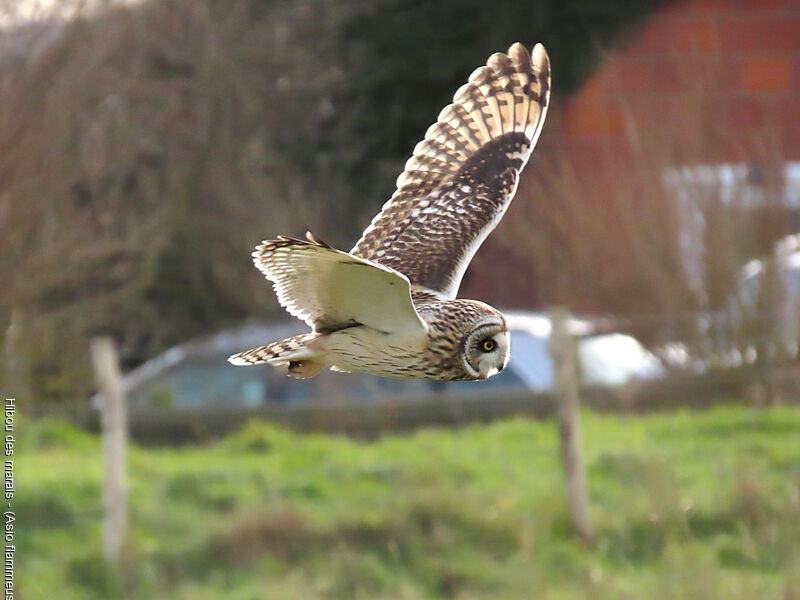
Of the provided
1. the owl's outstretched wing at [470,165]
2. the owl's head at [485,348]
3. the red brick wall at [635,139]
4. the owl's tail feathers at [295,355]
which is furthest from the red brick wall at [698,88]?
the owl's tail feathers at [295,355]

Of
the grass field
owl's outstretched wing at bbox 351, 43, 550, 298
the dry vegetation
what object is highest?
the dry vegetation

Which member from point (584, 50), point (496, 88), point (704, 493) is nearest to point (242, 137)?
point (584, 50)

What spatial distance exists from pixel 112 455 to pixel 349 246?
4.85 meters

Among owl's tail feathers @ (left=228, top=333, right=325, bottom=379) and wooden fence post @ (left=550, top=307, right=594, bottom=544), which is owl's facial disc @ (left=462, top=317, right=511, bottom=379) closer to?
owl's tail feathers @ (left=228, top=333, right=325, bottom=379)

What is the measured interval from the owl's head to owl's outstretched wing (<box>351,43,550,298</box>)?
76 centimetres

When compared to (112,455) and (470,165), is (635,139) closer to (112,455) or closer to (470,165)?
(112,455)

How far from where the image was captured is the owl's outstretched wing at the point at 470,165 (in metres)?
5.10

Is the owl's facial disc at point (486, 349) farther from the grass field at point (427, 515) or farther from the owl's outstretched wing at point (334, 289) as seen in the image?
the grass field at point (427, 515)

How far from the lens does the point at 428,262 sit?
4906 millimetres

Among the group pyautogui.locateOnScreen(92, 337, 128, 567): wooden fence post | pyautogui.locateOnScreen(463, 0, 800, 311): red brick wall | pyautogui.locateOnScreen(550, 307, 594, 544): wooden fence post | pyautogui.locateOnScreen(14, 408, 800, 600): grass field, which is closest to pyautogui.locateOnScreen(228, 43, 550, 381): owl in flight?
pyautogui.locateOnScreen(14, 408, 800, 600): grass field

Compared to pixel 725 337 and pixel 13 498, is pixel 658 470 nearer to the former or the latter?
pixel 725 337

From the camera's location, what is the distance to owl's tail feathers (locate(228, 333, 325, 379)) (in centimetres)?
417

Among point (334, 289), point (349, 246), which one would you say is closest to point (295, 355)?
point (334, 289)

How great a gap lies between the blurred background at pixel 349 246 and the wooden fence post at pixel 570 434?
111 millimetres
